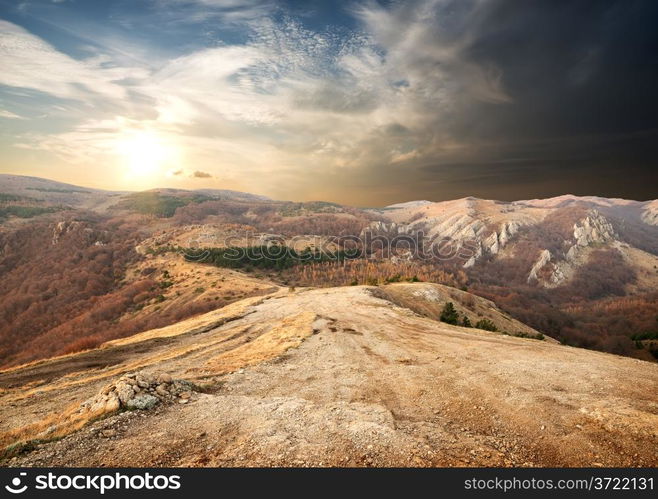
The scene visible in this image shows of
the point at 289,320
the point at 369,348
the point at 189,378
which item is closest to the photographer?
the point at 189,378

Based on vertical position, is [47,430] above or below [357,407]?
below

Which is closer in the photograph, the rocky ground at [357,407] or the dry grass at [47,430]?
the rocky ground at [357,407]

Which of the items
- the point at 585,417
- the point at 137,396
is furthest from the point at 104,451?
the point at 585,417

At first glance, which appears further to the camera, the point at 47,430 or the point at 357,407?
the point at 357,407

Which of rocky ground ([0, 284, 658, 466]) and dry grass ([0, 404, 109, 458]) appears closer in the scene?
rocky ground ([0, 284, 658, 466])

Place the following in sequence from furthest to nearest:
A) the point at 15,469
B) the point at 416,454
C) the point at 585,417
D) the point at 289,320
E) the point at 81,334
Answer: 1. the point at 81,334
2. the point at 289,320
3. the point at 585,417
4. the point at 416,454
5. the point at 15,469

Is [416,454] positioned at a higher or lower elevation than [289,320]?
higher

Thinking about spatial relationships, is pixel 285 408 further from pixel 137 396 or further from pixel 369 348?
pixel 369 348

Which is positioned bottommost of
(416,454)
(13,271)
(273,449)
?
(13,271)
